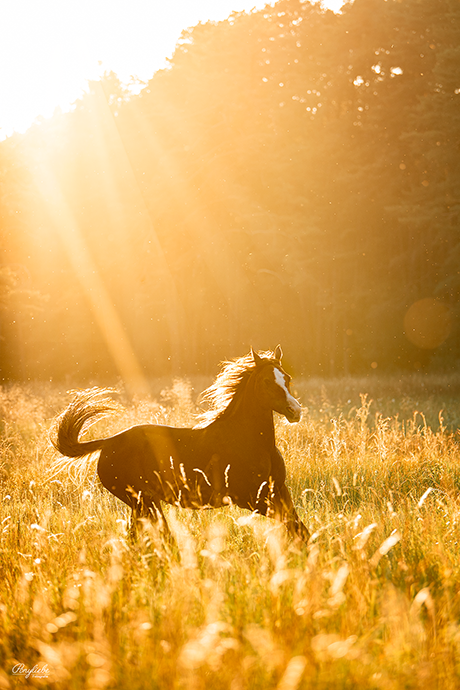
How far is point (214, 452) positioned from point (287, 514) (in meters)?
0.74

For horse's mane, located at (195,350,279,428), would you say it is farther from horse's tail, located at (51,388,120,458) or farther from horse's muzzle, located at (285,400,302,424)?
horse's tail, located at (51,388,120,458)

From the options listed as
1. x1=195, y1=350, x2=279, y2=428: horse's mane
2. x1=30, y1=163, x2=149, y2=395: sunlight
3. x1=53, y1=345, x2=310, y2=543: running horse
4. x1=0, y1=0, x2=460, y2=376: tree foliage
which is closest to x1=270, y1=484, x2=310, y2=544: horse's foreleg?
x1=53, y1=345, x2=310, y2=543: running horse

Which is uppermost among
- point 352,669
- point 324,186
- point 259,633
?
point 324,186

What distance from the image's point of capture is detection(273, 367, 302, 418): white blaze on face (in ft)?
13.9

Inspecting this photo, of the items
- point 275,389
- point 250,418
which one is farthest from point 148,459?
point 275,389

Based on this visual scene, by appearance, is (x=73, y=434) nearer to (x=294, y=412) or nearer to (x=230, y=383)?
(x=230, y=383)

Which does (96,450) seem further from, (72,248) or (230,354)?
(72,248)

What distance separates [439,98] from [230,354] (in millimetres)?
15793

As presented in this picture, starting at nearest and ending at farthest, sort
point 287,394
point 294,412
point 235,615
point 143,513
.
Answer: point 235,615 → point 294,412 → point 287,394 → point 143,513

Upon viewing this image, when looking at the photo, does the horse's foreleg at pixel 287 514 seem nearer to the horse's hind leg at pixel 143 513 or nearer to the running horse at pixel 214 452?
the running horse at pixel 214 452

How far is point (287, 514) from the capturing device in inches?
162

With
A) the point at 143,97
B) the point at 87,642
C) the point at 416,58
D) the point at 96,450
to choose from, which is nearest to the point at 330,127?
the point at 416,58

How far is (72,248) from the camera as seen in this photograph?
34.2 meters

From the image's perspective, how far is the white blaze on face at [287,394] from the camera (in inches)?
167
